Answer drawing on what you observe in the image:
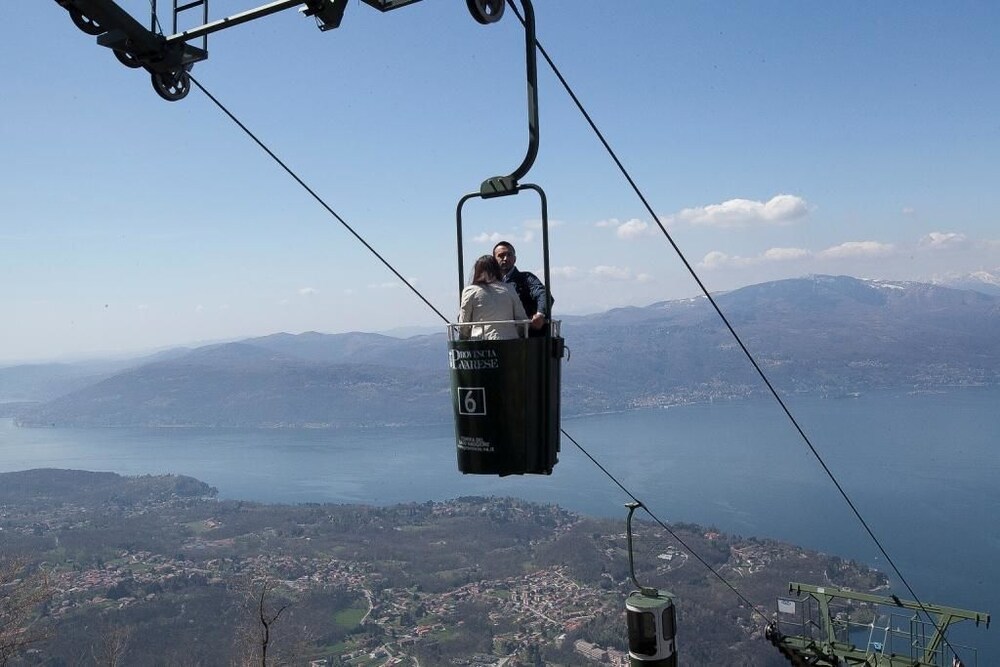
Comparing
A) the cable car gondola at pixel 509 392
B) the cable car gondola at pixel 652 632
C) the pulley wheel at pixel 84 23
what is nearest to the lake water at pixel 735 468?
the cable car gondola at pixel 652 632

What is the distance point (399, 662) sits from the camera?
129ft

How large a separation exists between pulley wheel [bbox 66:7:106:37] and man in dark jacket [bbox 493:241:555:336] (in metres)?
1.96

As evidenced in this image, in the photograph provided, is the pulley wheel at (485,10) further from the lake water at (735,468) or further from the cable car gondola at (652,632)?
the lake water at (735,468)

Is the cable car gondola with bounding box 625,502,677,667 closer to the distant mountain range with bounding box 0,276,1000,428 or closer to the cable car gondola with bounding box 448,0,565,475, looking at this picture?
the cable car gondola with bounding box 448,0,565,475

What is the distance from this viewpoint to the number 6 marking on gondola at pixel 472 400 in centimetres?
292

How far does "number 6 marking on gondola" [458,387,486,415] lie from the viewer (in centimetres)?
292

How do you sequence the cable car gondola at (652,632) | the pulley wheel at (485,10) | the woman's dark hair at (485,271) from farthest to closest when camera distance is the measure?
the cable car gondola at (652,632) < the woman's dark hair at (485,271) < the pulley wheel at (485,10)

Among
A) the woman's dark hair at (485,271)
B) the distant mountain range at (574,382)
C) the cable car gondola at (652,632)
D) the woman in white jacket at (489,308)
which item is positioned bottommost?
the distant mountain range at (574,382)

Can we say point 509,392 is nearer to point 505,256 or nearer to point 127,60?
point 505,256

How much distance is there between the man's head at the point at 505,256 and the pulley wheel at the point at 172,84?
1.71 meters

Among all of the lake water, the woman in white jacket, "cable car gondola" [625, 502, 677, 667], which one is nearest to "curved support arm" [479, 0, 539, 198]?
the woman in white jacket

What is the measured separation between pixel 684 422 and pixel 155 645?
8954 cm

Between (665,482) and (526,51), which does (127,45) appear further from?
(665,482)

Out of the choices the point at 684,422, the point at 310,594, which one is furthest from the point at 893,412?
the point at 310,594
